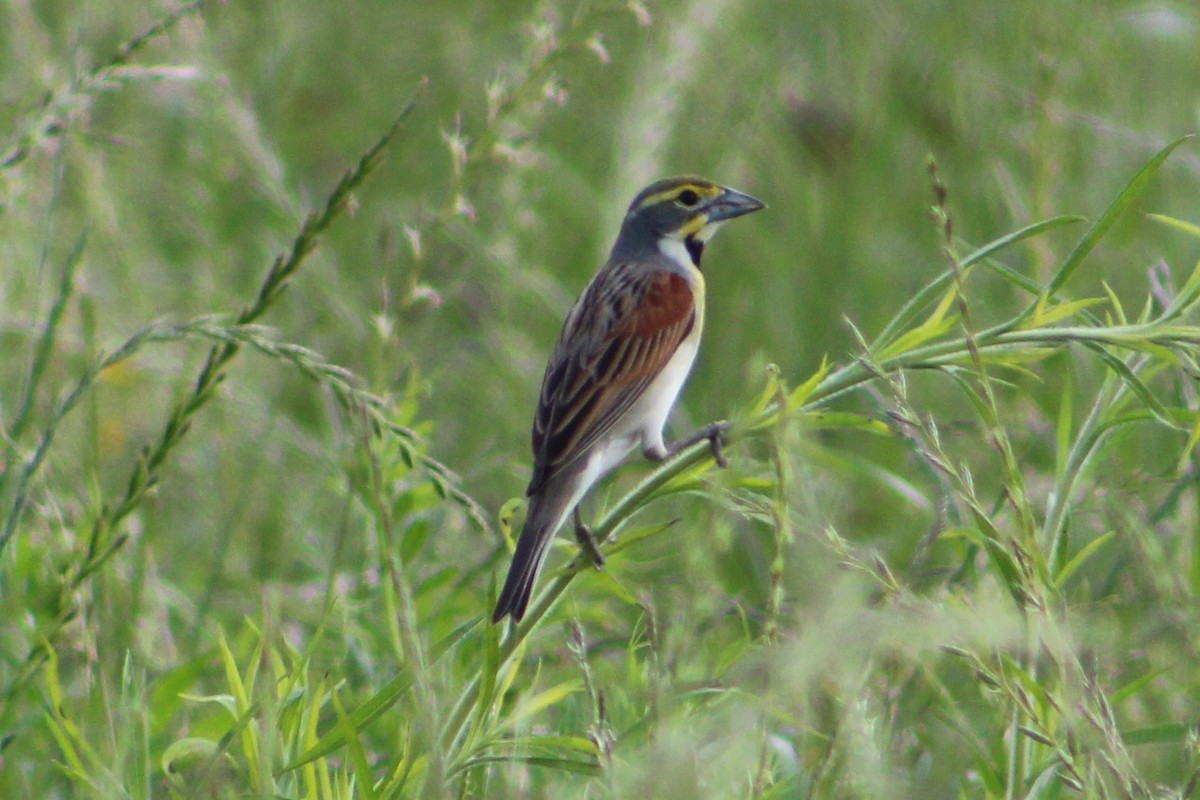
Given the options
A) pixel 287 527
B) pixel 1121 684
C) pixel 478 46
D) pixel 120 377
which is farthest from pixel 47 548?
pixel 478 46

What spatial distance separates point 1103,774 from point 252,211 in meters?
5.32

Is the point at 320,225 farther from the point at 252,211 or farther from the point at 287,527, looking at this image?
the point at 252,211

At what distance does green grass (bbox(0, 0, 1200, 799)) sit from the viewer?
1.93 m

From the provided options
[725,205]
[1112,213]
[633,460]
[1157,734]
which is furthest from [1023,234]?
[633,460]

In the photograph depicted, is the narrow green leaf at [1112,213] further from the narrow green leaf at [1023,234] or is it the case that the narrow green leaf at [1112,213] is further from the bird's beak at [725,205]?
the bird's beak at [725,205]

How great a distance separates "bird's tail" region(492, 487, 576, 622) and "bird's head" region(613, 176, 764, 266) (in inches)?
62.3

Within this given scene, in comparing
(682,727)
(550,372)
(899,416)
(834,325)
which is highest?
(899,416)

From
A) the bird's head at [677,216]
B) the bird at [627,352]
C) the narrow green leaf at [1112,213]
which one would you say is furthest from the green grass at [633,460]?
the bird's head at [677,216]

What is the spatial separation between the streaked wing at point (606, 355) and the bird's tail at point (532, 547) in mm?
204

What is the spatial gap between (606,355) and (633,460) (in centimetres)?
88

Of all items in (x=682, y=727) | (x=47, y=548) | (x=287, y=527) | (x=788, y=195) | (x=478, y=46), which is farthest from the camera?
(x=478, y=46)

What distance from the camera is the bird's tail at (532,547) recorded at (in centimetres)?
249

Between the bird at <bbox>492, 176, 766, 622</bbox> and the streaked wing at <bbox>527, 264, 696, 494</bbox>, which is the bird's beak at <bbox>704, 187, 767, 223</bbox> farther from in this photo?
the streaked wing at <bbox>527, 264, 696, 494</bbox>

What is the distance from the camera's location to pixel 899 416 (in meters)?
1.83
